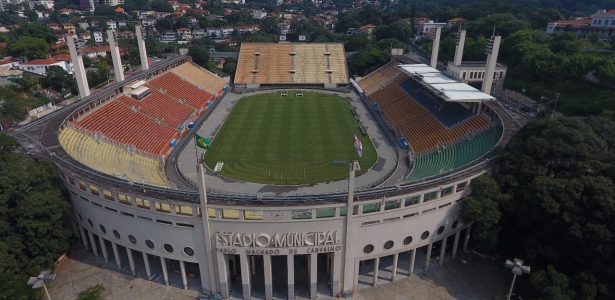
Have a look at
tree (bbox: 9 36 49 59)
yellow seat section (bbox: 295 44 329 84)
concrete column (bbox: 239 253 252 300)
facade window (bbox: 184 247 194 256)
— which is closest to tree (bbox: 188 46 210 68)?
yellow seat section (bbox: 295 44 329 84)

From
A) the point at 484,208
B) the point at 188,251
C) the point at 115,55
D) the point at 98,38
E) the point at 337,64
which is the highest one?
the point at 115,55

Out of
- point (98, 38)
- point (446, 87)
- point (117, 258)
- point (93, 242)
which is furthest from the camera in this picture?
point (98, 38)

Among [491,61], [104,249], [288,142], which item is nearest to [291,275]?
[104,249]

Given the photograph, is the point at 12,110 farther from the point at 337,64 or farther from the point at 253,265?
the point at 337,64

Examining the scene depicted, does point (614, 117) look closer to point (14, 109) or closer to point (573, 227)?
point (573, 227)

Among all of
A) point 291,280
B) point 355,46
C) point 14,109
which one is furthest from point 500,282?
point 355,46

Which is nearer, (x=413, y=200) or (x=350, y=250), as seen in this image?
(x=350, y=250)

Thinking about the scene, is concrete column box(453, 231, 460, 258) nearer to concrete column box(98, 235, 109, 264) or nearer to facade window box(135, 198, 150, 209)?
facade window box(135, 198, 150, 209)

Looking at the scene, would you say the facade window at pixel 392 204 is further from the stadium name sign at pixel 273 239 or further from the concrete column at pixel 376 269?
the concrete column at pixel 376 269
